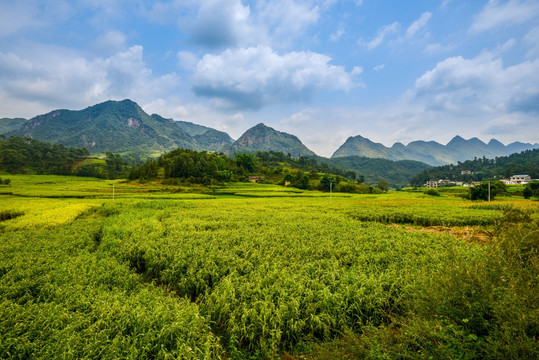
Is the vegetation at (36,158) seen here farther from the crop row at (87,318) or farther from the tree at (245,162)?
the crop row at (87,318)

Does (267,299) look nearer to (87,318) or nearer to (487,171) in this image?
(87,318)

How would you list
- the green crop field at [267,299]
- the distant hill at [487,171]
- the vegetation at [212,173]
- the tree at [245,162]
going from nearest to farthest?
the green crop field at [267,299] < the vegetation at [212,173] < the tree at [245,162] < the distant hill at [487,171]

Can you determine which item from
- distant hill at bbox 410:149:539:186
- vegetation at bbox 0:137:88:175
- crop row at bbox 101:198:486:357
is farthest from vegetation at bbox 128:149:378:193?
distant hill at bbox 410:149:539:186

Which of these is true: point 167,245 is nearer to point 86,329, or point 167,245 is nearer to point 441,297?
point 86,329

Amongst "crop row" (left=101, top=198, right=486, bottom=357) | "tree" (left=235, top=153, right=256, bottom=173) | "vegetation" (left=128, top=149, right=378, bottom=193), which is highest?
"tree" (left=235, top=153, right=256, bottom=173)

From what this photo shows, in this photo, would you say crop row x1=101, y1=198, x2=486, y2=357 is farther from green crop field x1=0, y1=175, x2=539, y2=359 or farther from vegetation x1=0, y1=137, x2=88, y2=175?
vegetation x1=0, y1=137, x2=88, y2=175

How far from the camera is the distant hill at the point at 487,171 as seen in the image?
132250 mm

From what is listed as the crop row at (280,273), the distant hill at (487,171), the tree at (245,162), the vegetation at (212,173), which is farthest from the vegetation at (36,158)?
the distant hill at (487,171)

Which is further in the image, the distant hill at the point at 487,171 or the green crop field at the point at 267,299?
the distant hill at the point at 487,171

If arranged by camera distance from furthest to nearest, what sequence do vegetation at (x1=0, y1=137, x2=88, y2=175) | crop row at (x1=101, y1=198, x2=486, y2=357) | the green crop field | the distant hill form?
the distant hill
vegetation at (x1=0, y1=137, x2=88, y2=175)
crop row at (x1=101, y1=198, x2=486, y2=357)
the green crop field

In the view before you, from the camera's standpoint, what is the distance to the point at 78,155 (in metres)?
146

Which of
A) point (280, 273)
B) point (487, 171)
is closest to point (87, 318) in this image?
point (280, 273)

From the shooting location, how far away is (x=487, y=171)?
524 ft

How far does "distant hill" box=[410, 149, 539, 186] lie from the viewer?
13225 centimetres
